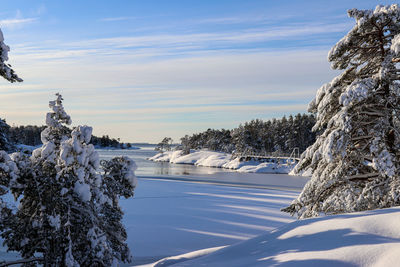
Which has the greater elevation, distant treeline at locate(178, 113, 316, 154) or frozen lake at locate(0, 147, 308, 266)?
distant treeline at locate(178, 113, 316, 154)

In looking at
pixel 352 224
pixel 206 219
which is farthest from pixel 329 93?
pixel 206 219

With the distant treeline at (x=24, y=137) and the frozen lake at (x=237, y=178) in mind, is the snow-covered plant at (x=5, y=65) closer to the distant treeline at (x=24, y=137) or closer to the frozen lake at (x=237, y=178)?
the distant treeline at (x=24, y=137)

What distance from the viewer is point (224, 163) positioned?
292 ft

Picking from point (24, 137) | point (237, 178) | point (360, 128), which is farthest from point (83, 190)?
point (24, 137)

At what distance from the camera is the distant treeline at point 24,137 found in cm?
1633

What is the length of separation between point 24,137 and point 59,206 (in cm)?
11673

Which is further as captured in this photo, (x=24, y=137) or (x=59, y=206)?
(x=24, y=137)

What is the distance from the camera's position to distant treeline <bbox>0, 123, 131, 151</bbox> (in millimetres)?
16328

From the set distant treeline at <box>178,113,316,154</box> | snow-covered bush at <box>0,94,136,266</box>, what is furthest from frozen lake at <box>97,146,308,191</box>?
snow-covered bush at <box>0,94,136,266</box>

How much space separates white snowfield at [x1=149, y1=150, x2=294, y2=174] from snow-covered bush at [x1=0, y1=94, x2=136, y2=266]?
178 ft

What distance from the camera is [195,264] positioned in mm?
7609

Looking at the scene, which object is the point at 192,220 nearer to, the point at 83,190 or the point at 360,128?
the point at 360,128

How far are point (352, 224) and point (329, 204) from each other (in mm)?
4611

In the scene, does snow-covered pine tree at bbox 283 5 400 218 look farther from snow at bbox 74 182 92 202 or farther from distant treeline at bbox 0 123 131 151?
distant treeline at bbox 0 123 131 151
